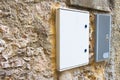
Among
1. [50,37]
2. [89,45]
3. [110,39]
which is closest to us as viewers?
[50,37]

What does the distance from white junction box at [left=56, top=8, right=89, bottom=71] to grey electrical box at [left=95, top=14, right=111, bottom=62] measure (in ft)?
0.23

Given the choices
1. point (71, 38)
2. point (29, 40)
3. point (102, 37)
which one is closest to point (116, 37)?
point (102, 37)

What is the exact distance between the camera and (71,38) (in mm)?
529

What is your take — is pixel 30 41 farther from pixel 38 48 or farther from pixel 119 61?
pixel 119 61

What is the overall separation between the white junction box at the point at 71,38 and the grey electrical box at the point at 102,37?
71mm

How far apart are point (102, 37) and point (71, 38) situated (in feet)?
0.62

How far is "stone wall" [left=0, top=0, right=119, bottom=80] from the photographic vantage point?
405 mm

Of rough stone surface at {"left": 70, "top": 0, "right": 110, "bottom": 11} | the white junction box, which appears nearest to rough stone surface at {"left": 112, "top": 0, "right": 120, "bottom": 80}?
rough stone surface at {"left": 70, "top": 0, "right": 110, "bottom": 11}

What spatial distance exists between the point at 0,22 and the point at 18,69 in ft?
0.38

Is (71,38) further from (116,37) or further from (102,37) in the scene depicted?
(116,37)

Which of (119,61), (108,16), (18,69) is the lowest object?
(119,61)

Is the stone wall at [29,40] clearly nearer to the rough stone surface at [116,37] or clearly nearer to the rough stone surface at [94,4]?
the rough stone surface at [94,4]

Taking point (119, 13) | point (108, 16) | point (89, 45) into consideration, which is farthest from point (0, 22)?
point (119, 13)

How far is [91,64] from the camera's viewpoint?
0.65 meters
